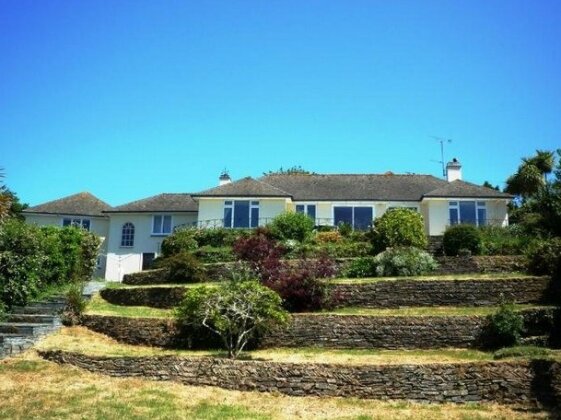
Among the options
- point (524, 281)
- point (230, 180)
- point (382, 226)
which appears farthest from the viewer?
point (230, 180)

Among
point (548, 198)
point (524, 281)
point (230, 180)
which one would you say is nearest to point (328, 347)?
point (524, 281)

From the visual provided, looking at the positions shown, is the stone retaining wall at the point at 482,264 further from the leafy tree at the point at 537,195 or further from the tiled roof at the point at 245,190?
the tiled roof at the point at 245,190

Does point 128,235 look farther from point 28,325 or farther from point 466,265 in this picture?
point 466,265

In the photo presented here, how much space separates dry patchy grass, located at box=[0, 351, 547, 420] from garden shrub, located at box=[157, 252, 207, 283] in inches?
455

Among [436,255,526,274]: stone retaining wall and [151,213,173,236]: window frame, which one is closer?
[436,255,526,274]: stone retaining wall

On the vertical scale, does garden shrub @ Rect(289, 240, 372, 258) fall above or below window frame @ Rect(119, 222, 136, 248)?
below

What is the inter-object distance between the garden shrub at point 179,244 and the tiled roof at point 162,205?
7.00 meters

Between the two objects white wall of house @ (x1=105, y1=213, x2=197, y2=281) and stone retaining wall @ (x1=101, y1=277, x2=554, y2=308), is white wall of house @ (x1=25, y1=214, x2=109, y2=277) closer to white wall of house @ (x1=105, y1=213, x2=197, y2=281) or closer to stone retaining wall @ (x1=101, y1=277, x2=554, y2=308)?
white wall of house @ (x1=105, y1=213, x2=197, y2=281)

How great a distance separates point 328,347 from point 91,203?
2992 cm

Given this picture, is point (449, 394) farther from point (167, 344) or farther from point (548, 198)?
point (548, 198)

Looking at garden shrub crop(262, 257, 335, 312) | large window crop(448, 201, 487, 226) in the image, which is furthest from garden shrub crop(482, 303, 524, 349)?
large window crop(448, 201, 487, 226)

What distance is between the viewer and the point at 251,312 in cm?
1895

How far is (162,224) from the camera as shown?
41.3 m

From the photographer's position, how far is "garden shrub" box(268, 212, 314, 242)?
1313 inches
